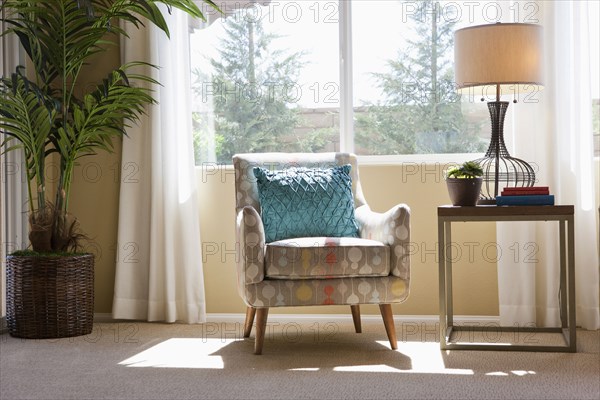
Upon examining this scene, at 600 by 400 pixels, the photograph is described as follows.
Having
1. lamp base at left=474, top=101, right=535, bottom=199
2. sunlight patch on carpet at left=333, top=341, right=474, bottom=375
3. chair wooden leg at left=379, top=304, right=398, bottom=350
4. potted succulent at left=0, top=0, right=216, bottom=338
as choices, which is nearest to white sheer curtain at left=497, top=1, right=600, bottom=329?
lamp base at left=474, top=101, right=535, bottom=199

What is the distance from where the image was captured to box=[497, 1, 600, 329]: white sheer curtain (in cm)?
391

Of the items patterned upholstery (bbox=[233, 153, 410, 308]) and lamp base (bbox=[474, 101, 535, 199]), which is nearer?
patterned upholstery (bbox=[233, 153, 410, 308])

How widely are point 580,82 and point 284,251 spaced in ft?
5.38

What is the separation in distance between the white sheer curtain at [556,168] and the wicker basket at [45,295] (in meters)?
1.95

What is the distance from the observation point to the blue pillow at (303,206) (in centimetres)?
371

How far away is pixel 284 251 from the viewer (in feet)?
10.8

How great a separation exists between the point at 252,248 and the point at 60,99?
136 centimetres

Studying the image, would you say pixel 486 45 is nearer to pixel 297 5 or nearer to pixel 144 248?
pixel 297 5

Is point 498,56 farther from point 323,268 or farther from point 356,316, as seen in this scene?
point 356,316

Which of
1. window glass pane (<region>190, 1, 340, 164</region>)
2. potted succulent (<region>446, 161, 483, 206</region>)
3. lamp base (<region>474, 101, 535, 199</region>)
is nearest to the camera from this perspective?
potted succulent (<region>446, 161, 483, 206</region>)

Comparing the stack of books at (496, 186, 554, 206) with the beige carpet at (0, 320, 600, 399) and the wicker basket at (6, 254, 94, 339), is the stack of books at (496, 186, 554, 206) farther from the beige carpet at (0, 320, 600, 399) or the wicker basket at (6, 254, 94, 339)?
the wicker basket at (6, 254, 94, 339)

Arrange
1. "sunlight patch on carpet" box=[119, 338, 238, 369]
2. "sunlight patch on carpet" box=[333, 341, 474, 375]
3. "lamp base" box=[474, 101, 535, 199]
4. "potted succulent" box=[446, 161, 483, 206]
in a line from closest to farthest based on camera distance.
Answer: "sunlight patch on carpet" box=[333, 341, 474, 375] → "sunlight patch on carpet" box=[119, 338, 238, 369] → "potted succulent" box=[446, 161, 483, 206] → "lamp base" box=[474, 101, 535, 199]

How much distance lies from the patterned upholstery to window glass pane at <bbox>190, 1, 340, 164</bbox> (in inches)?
43.1

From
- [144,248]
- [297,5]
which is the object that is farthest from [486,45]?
[144,248]
